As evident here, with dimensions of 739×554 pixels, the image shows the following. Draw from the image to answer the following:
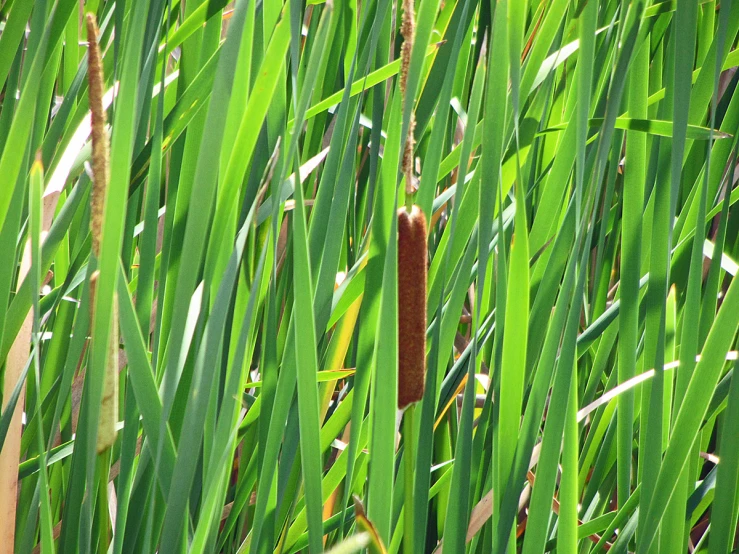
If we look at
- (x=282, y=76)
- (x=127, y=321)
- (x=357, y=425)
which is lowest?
(x=357, y=425)

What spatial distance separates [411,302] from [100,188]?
0.16m

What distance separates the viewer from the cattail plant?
318 millimetres

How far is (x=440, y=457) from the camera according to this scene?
0.75m

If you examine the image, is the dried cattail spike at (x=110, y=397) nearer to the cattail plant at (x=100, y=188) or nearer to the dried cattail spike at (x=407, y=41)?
the cattail plant at (x=100, y=188)

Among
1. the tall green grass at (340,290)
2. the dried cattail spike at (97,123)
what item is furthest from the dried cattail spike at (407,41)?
the dried cattail spike at (97,123)

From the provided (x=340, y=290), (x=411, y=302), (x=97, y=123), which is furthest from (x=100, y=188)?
(x=340, y=290)

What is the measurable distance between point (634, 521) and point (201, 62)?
1.69ft

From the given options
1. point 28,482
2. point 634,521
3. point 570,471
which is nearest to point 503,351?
point 570,471

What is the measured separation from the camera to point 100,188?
33 centimetres

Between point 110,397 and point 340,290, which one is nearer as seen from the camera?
point 110,397

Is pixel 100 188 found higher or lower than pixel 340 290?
higher

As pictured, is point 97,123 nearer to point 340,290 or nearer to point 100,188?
point 100,188

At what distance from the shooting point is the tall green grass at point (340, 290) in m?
0.40

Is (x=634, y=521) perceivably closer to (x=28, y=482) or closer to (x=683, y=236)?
(x=683, y=236)
